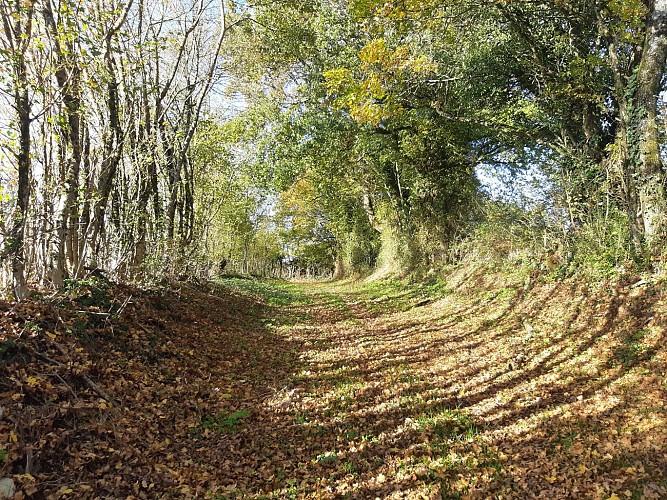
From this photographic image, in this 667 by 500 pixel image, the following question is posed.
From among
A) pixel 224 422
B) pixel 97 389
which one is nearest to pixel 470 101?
pixel 224 422

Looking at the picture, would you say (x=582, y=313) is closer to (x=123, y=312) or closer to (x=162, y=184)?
(x=123, y=312)

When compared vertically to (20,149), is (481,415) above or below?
below

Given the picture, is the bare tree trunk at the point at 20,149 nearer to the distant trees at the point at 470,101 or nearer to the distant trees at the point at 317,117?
the distant trees at the point at 317,117

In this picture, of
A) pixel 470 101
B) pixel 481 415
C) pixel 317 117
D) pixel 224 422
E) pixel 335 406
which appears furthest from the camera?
pixel 317 117

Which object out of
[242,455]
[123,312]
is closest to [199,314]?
[123,312]

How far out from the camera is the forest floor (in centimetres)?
385

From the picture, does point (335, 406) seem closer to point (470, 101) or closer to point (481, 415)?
point (481, 415)

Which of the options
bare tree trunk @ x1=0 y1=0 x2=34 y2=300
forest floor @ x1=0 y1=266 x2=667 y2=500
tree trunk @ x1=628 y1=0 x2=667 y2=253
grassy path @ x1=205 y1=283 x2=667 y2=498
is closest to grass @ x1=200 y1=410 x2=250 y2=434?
forest floor @ x1=0 y1=266 x2=667 y2=500

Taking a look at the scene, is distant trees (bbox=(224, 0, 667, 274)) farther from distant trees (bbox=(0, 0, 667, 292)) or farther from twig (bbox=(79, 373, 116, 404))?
twig (bbox=(79, 373, 116, 404))

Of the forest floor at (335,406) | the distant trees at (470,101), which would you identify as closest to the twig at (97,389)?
the forest floor at (335,406)

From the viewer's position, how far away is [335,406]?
19.3ft

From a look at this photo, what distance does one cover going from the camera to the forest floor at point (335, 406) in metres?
3.85

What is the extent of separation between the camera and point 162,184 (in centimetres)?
1201

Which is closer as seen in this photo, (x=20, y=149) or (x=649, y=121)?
(x=20, y=149)
